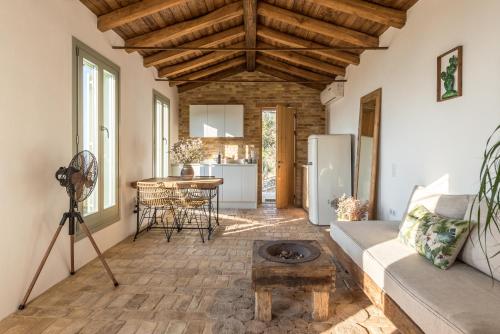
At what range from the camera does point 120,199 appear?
14.9 feet

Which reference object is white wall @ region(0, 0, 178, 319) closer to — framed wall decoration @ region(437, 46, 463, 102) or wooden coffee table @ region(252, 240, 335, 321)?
wooden coffee table @ region(252, 240, 335, 321)

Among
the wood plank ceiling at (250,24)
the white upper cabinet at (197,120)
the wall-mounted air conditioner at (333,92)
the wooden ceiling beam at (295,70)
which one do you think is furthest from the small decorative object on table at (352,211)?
the white upper cabinet at (197,120)

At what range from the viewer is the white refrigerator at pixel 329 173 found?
5.68 m

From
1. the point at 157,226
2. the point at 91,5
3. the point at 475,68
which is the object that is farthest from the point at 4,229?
the point at 475,68

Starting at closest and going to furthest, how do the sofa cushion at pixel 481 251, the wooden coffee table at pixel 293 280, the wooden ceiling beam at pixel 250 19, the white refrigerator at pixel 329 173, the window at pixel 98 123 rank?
the sofa cushion at pixel 481 251 → the wooden coffee table at pixel 293 280 → the window at pixel 98 123 → the wooden ceiling beam at pixel 250 19 → the white refrigerator at pixel 329 173

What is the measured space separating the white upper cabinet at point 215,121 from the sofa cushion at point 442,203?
209 inches

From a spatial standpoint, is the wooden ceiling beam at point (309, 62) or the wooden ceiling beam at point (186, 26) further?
the wooden ceiling beam at point (309, 62)

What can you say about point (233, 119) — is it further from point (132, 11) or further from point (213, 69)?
point (132, 11)

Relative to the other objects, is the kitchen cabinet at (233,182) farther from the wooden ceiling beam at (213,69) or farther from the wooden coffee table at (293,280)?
the wooden coffee table at (293,280)

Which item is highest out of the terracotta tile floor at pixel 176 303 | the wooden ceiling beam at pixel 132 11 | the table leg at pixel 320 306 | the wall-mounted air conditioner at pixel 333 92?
the wooden ceiling beam at pixel 132 11

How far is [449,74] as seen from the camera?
9.66 feet

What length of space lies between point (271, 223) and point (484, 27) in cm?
416

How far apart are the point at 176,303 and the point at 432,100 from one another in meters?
3.02

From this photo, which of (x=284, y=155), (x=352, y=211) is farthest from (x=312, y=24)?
(x=284, y=155)
